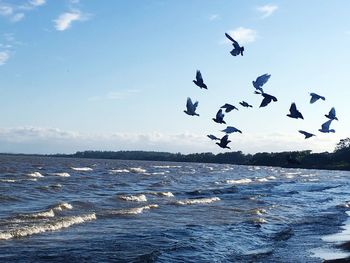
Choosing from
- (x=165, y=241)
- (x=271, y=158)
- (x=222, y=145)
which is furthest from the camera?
(x=271, y=158)

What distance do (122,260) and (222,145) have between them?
538cm

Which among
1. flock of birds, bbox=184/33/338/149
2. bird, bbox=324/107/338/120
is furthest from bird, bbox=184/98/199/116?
bird, bbox=324/107/338/120

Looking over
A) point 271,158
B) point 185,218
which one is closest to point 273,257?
point 185,218

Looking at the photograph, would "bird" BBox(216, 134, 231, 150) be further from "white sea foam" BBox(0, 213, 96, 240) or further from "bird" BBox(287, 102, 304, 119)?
"white sea foam" BBox(0, 213, 96, 240)

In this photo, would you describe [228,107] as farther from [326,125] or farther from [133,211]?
[133,211]

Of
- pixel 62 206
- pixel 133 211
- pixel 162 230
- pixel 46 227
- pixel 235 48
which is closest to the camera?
pixel 235 48

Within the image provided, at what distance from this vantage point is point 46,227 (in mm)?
19062

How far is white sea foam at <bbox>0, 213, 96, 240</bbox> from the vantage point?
17.2 metres

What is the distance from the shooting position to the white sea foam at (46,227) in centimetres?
1720

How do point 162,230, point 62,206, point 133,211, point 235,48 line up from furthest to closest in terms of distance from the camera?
point 62,206
point 133,211
point 162,230
point 235,48

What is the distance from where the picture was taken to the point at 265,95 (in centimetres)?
926

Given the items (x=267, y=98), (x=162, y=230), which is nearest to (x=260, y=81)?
(x=267, y=98)

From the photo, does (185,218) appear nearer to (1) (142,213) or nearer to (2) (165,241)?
(1) (142,213)

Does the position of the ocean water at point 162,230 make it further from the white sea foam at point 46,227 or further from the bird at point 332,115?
the bird at point 332,115
